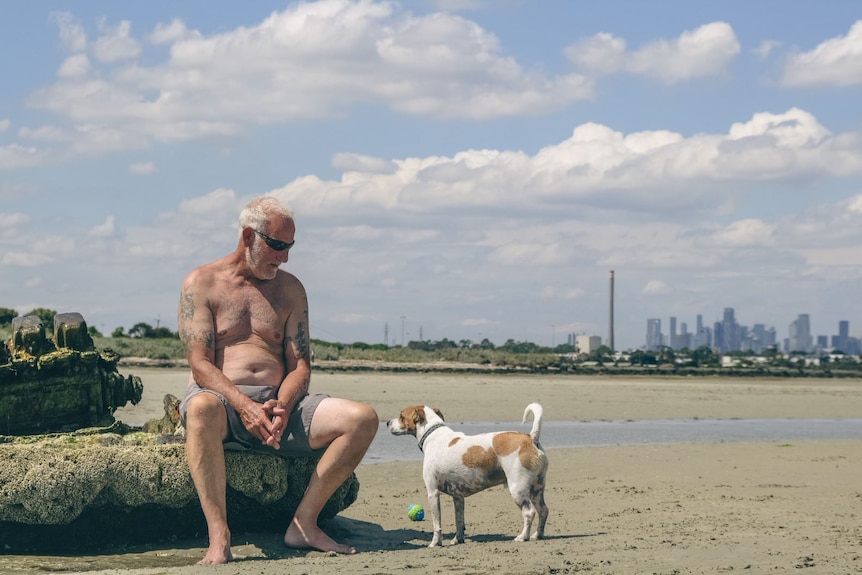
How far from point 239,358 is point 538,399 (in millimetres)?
21779

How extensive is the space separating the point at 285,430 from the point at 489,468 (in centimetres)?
166

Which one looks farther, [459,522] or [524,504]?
[459,522]

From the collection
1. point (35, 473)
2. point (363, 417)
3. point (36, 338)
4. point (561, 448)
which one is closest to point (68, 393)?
point (36, 338)

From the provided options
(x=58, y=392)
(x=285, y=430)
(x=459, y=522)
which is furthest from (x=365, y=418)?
(x=58, y=392)

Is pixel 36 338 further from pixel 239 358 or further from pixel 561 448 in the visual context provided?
pixel 561 448

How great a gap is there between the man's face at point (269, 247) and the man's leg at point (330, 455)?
1.12m

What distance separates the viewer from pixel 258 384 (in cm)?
827

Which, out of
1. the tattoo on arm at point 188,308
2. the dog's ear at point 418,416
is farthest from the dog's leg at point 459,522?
the tattoo on arm at point 188,308

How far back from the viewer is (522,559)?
23.9 ft

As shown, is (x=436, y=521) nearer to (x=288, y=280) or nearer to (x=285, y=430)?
(x=285, y=430)

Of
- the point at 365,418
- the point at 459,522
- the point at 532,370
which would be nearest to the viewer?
the point at 365,418

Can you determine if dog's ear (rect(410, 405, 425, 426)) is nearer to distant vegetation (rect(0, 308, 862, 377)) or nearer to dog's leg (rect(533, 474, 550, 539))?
dog's leg (rect(533, 474, 550, 539))

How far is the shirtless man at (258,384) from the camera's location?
25.7ft

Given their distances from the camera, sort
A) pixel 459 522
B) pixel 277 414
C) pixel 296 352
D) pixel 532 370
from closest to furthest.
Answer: pixel 277 414, pixel 296 352, pixel 459 522, pixel 532 370
